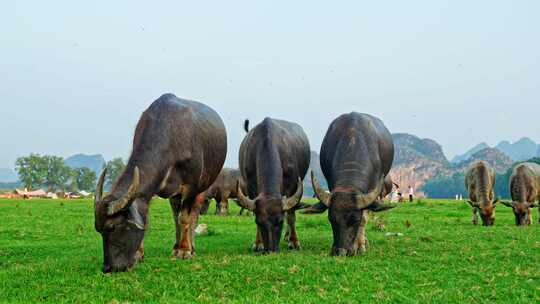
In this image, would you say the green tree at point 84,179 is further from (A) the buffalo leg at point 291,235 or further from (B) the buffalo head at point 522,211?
(A) the buffalo leg at point 291,235

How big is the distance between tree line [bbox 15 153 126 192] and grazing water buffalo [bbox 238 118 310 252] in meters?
87.3

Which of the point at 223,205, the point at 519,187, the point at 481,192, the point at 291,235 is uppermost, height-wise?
the point at 519,187

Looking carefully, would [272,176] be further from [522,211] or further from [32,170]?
[32,170]

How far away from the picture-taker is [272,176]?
1072 centimetres

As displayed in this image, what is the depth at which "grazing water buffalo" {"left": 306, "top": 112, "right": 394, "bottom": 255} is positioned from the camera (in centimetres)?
976

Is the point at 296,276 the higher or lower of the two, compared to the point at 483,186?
lower

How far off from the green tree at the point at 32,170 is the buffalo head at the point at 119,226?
3799 inches

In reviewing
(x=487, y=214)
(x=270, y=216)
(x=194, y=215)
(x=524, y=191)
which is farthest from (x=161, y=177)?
(x=524, y=191)

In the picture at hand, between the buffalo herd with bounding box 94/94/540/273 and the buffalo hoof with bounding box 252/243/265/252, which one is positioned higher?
the buffalo herd with bounding box 94/94/540/273

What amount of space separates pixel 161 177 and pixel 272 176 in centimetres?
269

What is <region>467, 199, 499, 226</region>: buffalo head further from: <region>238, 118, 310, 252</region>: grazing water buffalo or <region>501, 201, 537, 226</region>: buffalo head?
<region>238, 118, 310, 252</region>: grazing water buffalo

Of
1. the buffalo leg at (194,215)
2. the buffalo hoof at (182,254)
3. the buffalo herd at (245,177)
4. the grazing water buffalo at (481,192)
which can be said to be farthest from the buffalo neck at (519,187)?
the buffalo hoof at (182,254)

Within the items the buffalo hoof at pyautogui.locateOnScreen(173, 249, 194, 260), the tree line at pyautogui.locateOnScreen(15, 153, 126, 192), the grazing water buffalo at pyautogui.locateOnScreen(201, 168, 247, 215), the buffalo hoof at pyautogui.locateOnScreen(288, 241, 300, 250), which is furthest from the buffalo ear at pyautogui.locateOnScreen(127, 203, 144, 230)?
the tree line at pyautogui.locateOnScreen(15, 153, 126, 192)

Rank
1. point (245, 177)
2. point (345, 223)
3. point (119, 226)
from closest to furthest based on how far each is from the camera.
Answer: point (119, 226) < point (345, 223) < point (245, 177)
